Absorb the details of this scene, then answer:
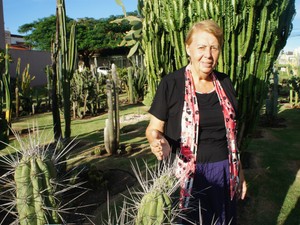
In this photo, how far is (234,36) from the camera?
301 centimetres

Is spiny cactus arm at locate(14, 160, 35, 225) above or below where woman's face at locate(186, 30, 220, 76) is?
below

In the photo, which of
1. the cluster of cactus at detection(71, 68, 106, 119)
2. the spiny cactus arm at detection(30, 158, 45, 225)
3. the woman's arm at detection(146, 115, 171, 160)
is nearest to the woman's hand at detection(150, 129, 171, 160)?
the woman's arm at detection(146, 115, 171, 160)

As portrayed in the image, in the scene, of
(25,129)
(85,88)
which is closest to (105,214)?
(25,129)

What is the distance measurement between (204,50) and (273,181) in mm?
3043

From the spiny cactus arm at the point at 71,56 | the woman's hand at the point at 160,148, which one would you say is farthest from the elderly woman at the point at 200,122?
the spiny cactus arm at the point at 71,56

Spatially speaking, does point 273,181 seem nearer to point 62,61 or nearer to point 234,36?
point 234,36

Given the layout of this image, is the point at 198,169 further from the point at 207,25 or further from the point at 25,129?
the point at 25,129

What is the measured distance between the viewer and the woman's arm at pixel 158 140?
178 cm

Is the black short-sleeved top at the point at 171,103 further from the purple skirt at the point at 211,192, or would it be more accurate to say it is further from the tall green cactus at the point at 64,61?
the tall green cactus at the point at 64,61

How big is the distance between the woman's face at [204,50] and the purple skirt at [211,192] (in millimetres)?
656

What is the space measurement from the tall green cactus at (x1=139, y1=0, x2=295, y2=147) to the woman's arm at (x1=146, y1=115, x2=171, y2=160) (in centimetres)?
110

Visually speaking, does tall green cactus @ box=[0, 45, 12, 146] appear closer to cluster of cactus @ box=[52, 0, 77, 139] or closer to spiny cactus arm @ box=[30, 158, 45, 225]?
cluster of cactus @ box=[52, 0, 77, 139]

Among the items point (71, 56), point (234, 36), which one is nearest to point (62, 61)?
point (71, 56)

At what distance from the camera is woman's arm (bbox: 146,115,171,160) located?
1.78 m
